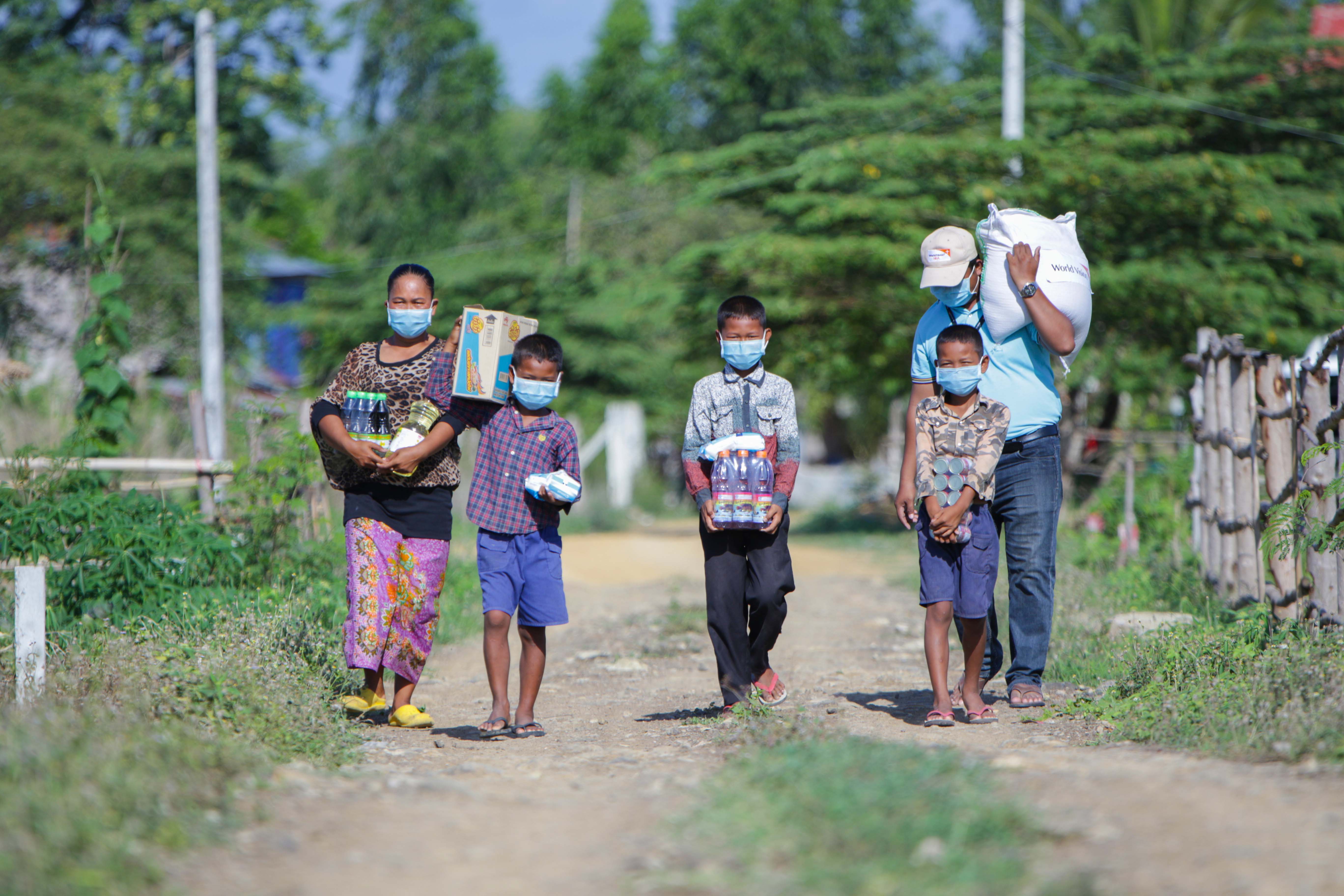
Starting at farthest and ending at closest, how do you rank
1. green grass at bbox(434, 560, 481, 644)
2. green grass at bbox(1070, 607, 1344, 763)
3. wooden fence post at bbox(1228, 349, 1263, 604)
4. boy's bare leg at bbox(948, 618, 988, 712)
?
green grass at bbox(434, 560, 481, 644) < wooden fence post at bbox(1228, 349, 1263, 604) < boy's bare leg at bbox(948, 618, 988, 712) < green grass at bbox(1070, 607, 1344, 763)

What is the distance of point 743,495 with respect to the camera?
462cm

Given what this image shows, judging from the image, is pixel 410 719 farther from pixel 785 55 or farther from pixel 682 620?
pixel 785 55

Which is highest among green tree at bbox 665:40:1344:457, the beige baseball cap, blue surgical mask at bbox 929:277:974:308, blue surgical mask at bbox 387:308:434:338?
green tree at bbox 665:40:1344:457

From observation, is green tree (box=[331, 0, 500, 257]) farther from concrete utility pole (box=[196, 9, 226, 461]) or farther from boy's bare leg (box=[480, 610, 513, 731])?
boy's bare leg (box=[480, 610, 513, 731])

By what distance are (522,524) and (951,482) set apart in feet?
5.24

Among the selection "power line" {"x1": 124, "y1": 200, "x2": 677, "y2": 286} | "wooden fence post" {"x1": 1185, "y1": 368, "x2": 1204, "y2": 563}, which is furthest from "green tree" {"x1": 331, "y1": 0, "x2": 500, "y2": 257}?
"wooden fence post" {"x1": 1185, "y1": 368, "x2": 1204, "y2": 563}

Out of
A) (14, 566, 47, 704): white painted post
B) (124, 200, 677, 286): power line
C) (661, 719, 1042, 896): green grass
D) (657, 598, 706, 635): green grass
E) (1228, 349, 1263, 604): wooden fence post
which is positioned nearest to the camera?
(661, 719, 1042, 896): green grass

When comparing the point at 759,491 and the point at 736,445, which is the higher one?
the point at 736,445

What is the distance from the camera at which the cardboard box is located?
15.7 ft

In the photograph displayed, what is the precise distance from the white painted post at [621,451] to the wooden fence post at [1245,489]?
14559mm

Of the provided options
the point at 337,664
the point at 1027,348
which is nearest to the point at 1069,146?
the point at 1027,348

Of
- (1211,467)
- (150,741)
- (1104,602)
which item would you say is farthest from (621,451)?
(150,741)

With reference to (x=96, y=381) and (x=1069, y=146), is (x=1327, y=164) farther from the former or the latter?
(x=96, y=381)

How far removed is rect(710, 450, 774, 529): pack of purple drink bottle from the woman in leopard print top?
3.67ft
